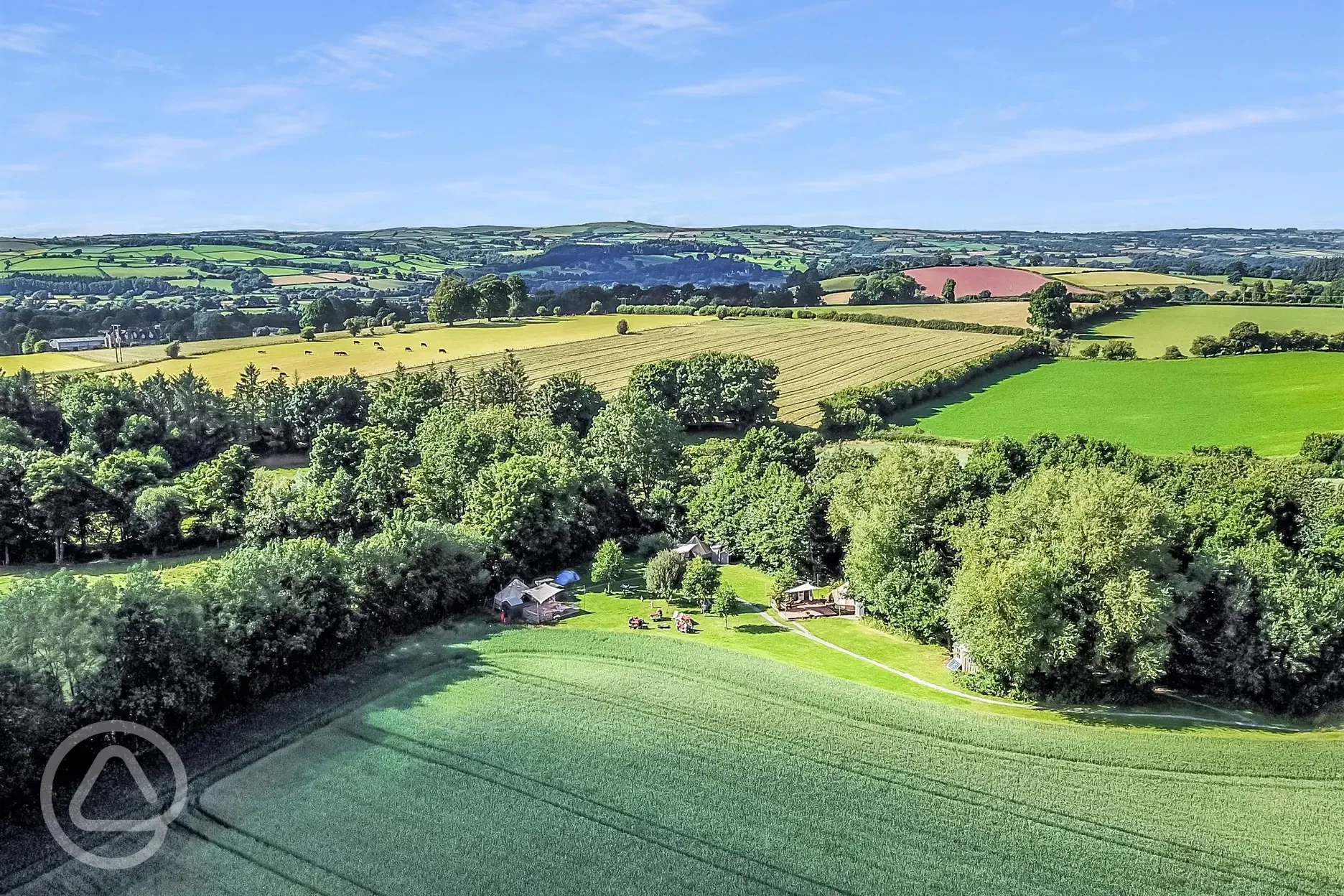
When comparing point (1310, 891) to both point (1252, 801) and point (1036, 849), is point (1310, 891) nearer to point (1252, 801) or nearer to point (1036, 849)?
point (1252, 801)

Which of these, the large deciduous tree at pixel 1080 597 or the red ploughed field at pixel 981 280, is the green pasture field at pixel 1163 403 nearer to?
the large deciduous tree at pixel 1080 597

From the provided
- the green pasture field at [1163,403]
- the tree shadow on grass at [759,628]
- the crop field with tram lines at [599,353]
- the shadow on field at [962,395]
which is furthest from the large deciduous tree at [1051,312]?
the tree shadow on grass at [759,628]

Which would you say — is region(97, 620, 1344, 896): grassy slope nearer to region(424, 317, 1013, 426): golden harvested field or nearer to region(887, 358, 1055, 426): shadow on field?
region(887, 358, 1055, 426): shadow on field

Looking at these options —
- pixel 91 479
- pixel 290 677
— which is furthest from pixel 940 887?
pixel 91 479

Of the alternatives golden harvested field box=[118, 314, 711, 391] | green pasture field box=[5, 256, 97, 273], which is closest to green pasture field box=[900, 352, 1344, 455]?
golden harvested field box=[118, 314, 711, 391]

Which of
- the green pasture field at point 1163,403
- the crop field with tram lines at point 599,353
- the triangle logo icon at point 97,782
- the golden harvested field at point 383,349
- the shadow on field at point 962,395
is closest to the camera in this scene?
the triangle logo icon at point 97,782

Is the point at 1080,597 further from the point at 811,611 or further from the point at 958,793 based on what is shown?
the point at 811,611
